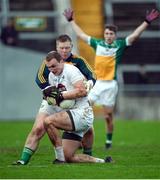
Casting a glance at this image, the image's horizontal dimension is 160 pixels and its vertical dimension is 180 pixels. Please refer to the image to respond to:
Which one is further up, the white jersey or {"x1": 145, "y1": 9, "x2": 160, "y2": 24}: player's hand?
{"x1": 145, "y1": 9, "x2": 160, "y2": 24}: player's hand

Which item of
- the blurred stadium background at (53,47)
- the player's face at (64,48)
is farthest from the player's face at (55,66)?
the blurred stadium background at (53,47)

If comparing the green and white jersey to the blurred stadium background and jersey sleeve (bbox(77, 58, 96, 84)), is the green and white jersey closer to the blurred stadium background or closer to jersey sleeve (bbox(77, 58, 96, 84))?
jersey sleeve (bbox(77, 58, 96, 84))

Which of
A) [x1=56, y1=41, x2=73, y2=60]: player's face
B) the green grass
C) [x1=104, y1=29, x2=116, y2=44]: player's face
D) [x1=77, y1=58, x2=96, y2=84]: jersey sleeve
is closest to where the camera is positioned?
the green grass

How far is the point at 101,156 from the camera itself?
16.7m

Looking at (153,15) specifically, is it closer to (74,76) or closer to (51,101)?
(74,76)

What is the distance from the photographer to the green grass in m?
13.1

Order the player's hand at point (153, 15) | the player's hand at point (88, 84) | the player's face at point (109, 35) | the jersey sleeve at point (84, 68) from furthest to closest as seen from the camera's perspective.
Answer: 1. the player's face at point (109, 35)
2. the player's hand at point (153, 15)
3. the jersey sleeve at point (84, 68)
4. the player's hand at point (88, 84)

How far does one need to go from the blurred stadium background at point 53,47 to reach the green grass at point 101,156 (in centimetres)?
491

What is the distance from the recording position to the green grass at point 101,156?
43.0ft

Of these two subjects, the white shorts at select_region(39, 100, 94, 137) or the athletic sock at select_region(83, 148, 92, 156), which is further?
the athletic sock at select_region(83, 148, 92, 156)

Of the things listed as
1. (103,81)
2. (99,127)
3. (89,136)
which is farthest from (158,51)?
(89,136)

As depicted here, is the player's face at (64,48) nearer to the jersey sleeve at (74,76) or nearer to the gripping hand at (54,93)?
the jersey sleeve at (74,76)

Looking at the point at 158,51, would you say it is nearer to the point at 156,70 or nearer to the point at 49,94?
the point at 156,70

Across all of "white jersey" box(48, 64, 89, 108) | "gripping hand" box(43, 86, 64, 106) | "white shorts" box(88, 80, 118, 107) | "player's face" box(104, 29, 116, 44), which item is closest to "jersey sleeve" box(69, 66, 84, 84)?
"white jersey" box(48, 64, 89, 108)
